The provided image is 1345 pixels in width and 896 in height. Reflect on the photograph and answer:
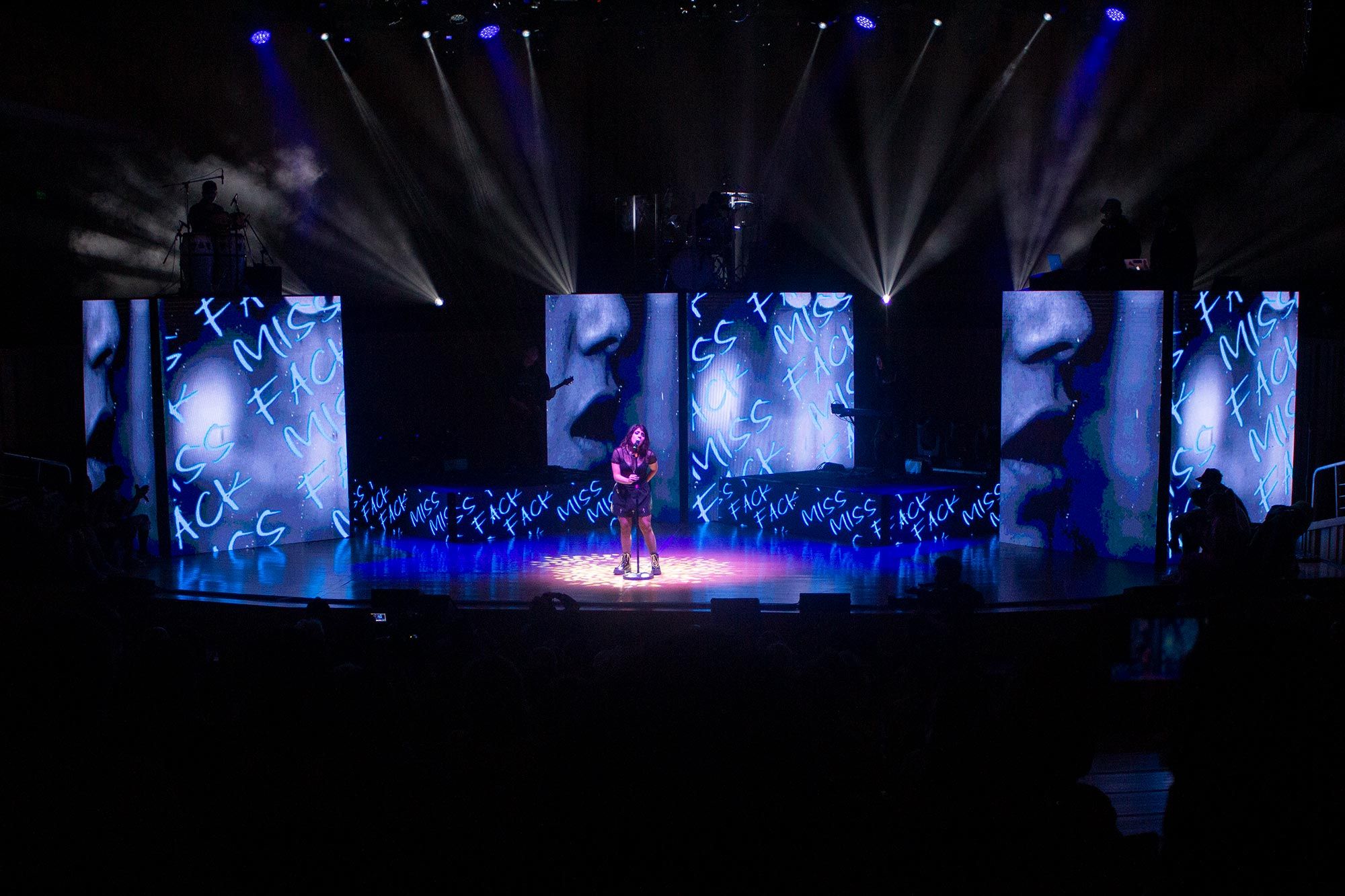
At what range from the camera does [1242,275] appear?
39.4ft

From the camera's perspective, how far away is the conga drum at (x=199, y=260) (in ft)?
33.7

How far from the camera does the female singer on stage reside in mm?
9305

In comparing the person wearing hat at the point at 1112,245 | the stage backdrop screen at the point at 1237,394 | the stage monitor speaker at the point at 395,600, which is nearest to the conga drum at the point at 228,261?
the stage monitor speaker at the point at 395,600

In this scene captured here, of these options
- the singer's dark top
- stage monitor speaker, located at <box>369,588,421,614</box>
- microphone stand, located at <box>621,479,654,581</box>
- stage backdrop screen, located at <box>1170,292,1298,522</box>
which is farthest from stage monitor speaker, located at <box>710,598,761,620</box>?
stage backdrop screen, located at <box>1170,292,1298,522</box>

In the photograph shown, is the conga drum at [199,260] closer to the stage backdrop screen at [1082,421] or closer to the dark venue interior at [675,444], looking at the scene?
the dark venue interior at [675,444]

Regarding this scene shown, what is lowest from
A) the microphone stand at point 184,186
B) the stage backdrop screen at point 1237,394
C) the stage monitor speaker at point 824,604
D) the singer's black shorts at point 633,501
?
the stage monitor speaker at point 824,604

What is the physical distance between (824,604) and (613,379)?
5690 millimetres

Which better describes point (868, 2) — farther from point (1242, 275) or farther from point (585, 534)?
point (585, 534)

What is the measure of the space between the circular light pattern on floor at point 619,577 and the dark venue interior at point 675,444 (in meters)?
0.10

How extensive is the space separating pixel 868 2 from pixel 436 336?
5.94 meters

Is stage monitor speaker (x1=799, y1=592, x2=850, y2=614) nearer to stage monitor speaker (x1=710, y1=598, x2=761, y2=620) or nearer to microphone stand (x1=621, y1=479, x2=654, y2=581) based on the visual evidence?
stage monitor speaker (x1=710, y1=598, x2=761, y2=620)

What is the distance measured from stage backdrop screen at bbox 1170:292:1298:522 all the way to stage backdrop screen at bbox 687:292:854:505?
348 cm

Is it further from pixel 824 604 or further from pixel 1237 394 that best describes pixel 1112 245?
pixel 824 604

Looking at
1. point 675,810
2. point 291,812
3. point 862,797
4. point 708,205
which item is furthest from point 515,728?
point 708,205
